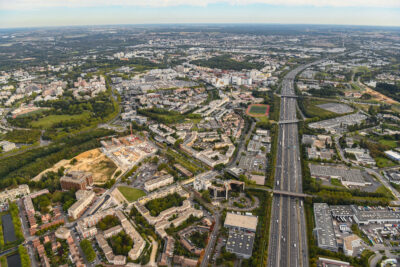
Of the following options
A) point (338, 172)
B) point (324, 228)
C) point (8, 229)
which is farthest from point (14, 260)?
point (338, 172)

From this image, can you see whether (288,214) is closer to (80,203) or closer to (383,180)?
(383,180)

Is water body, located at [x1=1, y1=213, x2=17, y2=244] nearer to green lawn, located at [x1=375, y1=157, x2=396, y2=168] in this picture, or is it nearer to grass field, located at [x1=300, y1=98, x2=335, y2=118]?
green lawn, located at [x1=375, y1=157, x2=396, y2=168]

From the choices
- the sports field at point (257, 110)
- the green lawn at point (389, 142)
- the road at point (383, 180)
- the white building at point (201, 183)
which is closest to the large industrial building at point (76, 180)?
the white building at point (201, 183)

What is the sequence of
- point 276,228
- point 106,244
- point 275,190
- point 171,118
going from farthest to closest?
point 171,118
point 275,190
point 276,228
point 106,244

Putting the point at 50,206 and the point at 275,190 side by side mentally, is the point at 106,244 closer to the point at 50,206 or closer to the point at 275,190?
the point at 50,206

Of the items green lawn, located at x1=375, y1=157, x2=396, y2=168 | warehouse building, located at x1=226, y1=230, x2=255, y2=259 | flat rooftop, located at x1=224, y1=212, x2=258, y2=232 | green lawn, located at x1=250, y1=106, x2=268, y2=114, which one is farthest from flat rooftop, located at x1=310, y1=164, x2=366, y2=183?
green lawn, located at x1=250, y1=106, x2=268, y2=114

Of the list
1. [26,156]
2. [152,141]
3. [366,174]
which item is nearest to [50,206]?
[26,156]
